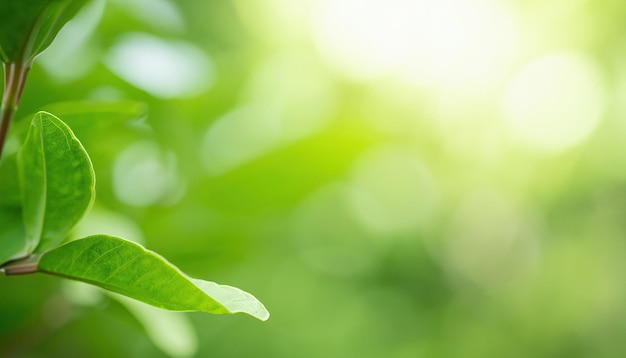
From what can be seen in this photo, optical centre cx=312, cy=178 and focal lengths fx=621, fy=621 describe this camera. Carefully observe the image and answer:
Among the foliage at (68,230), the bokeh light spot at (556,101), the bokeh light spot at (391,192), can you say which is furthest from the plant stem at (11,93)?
the bokeh light spot at (556,101)

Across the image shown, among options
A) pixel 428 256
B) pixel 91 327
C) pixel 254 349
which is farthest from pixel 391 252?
pixel 91 327

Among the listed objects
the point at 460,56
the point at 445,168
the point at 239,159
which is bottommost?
the point at 239,159

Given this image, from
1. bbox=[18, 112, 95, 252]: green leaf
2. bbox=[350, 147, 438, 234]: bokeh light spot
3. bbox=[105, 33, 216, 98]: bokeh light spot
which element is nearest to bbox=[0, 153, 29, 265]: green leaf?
bbox=[18, 112, 95, 252]: green leaf

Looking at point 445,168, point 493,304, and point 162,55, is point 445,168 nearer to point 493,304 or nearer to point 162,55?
point 493,304

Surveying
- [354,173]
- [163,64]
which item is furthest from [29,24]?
[354,173]

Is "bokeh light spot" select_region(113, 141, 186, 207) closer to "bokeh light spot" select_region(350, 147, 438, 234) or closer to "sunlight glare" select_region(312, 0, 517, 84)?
"bokeh light spot" select_region(350, 147, 438, 234)

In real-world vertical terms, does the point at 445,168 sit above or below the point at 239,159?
above
